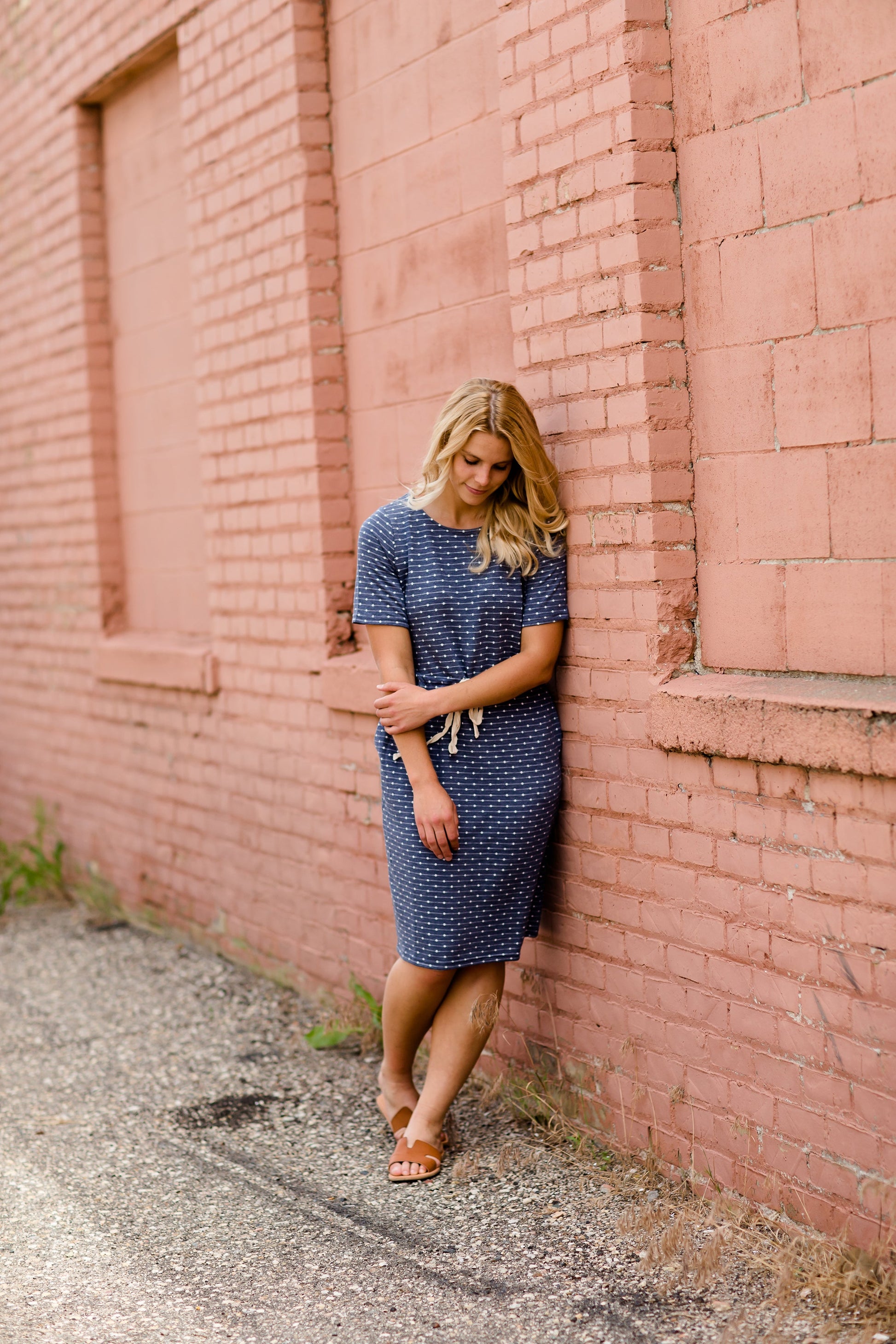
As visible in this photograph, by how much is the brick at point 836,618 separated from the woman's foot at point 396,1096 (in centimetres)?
168

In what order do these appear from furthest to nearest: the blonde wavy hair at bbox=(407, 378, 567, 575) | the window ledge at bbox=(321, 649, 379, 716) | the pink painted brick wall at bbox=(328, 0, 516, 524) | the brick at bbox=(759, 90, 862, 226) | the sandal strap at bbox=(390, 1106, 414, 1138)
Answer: the window ledge at bbox=(321, 649, 379, 716) → the pink painted brick wall at bbox=(328, 0, 516, 524) → the sandal strap at bbox=(390, 1106, 414, 1138) → the blonde wavy hair at bbox=(407, 378, 567, 575) → the brick at bbox=(759, 90, 862, 226)

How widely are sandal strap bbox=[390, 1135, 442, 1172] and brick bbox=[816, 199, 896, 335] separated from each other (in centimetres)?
227

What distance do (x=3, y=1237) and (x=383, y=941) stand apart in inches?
65.0

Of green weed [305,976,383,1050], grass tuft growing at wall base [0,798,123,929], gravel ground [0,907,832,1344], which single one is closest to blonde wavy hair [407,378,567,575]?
gravel ground [0,907,832,1344]

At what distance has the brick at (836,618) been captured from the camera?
9.53 ft

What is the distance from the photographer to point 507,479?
3.65 metres

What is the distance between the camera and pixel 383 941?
4758mm

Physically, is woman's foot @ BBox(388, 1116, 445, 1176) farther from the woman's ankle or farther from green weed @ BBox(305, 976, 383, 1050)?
green weed @ BBox(305, 976, 383, 1050)

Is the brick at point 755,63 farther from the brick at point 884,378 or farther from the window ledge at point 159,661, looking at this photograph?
the window ledge at point 159,661

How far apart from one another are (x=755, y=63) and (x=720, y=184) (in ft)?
0.86

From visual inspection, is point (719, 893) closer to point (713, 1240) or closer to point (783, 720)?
point (783, 720)

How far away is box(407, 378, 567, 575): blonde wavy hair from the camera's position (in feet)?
11.4

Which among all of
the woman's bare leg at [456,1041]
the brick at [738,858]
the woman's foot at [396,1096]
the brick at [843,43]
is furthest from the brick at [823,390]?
the woman's foot at [396,1096]

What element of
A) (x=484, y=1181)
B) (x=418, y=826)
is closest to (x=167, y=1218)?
(x=484, y=1181)
